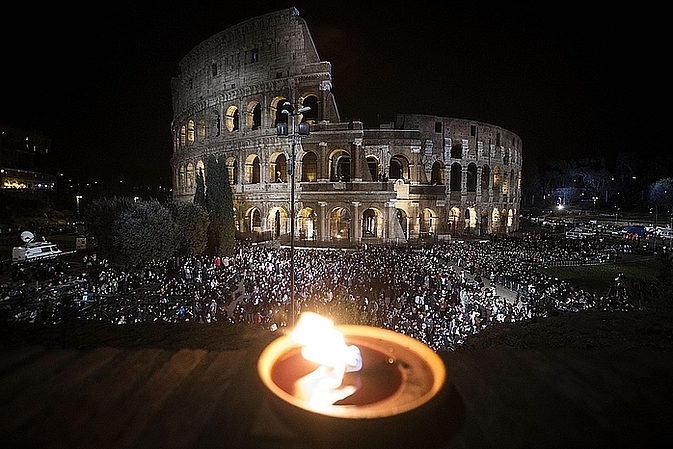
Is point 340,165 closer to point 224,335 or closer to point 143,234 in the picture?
point 143,234

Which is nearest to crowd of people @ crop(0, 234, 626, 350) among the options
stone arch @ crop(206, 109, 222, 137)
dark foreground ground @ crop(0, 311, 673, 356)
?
dark foreground ground @ crop(0, 311, 673, 356)

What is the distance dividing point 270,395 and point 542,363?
170 cm

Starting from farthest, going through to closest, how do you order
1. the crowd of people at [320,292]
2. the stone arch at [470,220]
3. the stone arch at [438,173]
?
the stone arch at [470,220] → the stone arch at [438,173] → the crowd of people at [320,292]

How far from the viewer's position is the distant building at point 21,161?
52281 mm

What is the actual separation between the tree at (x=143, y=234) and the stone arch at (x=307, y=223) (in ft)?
43.1

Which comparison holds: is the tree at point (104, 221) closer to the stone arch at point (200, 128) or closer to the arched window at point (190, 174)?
the stone arch at point (200, 128)

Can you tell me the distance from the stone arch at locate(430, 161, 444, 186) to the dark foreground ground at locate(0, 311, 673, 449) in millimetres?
37328

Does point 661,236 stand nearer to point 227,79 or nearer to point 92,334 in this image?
point 227,79

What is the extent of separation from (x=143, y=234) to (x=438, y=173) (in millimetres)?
29801

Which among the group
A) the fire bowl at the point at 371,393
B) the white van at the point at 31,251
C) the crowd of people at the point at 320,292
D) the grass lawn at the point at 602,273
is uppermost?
the fire bowl at the point at 371,393

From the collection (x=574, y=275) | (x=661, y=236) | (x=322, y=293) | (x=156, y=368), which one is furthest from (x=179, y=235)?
(x=661, y=236)

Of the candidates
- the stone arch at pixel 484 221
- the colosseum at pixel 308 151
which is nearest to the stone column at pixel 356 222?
the colosseum at pixel 308 151

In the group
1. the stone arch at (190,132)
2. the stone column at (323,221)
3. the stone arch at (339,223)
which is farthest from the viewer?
the stone arch at (190,132)

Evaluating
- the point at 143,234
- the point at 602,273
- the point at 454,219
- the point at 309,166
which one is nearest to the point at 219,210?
the point at 143,234
